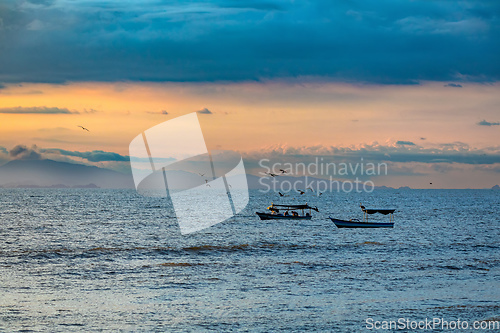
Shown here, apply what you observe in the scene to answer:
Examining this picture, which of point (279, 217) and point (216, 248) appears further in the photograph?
point (279, 217)

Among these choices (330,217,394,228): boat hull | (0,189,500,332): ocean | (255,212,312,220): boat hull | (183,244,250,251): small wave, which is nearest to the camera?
(0,189,500,332): ocean

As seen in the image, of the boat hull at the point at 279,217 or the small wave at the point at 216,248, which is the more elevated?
the small wave at the point at 216,248

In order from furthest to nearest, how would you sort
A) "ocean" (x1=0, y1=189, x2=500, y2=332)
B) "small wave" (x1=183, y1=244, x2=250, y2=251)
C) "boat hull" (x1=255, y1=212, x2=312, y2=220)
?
"boat hull" (x1=255, y1=212, x2=312, y2=220)
"small wave" (x1=183, y1=244, x2=250, y2=251)
"ocean" (x1=0, y1=189, x2=500, y2=332)

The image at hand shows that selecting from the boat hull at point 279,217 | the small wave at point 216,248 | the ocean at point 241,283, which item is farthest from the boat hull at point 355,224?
the small wave at point 216,248

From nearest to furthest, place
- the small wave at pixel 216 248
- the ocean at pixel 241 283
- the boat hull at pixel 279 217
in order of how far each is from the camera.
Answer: the ocean at pixel 241 283 < the small wave at pixel 216 248 < the boat hull at pixel 279 217

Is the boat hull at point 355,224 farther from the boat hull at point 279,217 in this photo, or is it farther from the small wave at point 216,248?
the small wave at point 216,248

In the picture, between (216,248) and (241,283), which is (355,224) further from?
(241,283)

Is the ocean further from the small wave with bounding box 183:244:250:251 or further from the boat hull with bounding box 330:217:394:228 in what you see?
the boat hull with bounding box 330:217:394:228

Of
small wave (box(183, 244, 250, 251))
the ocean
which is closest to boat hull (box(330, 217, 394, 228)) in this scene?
the ocean

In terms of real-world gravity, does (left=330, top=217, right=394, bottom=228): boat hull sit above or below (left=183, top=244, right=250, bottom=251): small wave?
below

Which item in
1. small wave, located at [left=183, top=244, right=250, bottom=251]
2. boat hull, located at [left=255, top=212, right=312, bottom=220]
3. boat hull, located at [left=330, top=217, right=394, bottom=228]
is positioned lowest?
boat hull, located at [left=255, top=212, right=312, bottom=220]

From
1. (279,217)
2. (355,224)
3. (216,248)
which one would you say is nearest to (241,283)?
(216,248)

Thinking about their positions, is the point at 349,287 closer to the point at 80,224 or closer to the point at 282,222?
the point at 282,222

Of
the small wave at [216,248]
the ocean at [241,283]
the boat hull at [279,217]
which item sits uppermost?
the ocean at [241,283]
